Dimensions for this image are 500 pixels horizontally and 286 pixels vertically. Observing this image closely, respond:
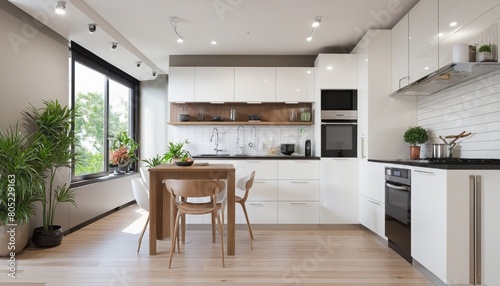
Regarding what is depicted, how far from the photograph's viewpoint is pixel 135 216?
4.76 meters

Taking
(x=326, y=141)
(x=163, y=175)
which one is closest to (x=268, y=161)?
(x=326, y=141)

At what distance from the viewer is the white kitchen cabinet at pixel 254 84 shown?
15.3 ft

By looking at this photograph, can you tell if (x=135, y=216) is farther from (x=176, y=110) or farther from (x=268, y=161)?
(x=268, y=161)

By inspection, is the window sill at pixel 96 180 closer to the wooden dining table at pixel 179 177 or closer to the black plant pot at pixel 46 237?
the black plant pot at pixel 46 237

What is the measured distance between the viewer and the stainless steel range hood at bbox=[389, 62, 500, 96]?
236cm

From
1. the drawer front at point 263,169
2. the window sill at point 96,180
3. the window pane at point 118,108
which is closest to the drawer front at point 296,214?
the drawer front at point 263,169

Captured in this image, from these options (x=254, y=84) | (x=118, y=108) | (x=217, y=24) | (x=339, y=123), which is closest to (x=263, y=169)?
(x=339, y=123)

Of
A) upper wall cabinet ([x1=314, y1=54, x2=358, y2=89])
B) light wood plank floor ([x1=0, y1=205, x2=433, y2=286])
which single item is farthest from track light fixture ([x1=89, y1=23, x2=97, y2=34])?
upper wall cabinet ([x1=314, y1=54, x2=358, y2=89])

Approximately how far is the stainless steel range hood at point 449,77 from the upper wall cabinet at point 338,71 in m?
0.84

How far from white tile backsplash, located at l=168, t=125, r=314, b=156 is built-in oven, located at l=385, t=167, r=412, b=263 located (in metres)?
1.98

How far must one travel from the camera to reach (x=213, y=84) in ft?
15.4

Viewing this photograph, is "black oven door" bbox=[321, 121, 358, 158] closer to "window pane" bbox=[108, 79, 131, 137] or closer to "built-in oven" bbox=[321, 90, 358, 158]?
"built-in oven" bbox=[321, 90, 358, 158]

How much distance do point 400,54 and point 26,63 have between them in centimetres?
430

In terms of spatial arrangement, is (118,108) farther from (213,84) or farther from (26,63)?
(26,63)
